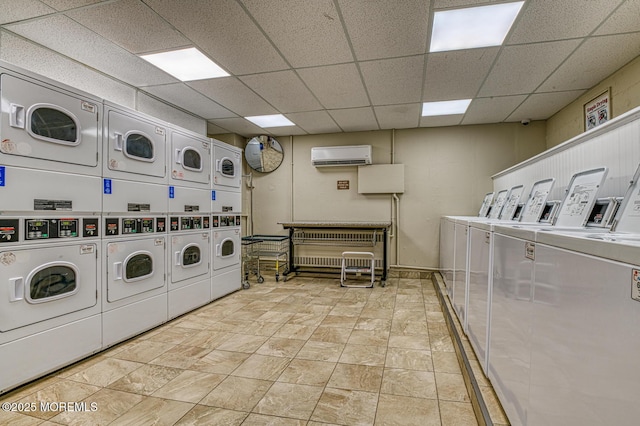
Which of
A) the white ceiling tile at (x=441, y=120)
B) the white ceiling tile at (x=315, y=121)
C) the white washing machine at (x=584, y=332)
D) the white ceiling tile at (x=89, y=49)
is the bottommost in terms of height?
the white washing machine at (x=584, y=332)

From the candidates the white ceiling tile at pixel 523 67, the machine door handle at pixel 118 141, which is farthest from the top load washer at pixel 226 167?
the white ceiling tile at pixel 523 67

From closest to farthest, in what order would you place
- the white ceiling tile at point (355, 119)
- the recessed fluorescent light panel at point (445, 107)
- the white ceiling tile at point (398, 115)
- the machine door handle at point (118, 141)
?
the machine door handle at point (118, 141) < the recessed fluorescent light panel at point (445, 107) < the white ceiling tile at point (398, 115) < the white ceiling tile at point (355, 119)

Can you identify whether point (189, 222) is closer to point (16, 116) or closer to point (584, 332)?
point (16, 116)

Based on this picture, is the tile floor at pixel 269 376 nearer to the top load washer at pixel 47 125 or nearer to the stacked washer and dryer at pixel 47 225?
the stacked washer and dryer at pixel 47 225

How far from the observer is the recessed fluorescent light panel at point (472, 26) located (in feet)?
7.58

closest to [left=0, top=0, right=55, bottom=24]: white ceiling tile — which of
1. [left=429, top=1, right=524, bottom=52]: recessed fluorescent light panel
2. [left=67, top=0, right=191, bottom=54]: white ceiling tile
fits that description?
[left=67, top=0, right=191, bottom=54]: white ceiling tile

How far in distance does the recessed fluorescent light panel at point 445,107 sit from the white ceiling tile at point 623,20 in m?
1.71

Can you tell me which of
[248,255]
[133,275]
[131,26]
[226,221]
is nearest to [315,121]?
[226,221]

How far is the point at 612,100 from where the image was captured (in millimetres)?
3244

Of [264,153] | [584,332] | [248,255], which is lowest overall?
[248,255]

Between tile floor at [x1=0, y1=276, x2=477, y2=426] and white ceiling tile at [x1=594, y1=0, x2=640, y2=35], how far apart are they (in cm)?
285

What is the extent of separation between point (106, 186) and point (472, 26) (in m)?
3.29

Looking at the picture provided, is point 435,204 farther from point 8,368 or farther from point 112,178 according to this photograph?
point 8,368

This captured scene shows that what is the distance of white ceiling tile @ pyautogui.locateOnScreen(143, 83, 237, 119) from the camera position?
3.75 meters
